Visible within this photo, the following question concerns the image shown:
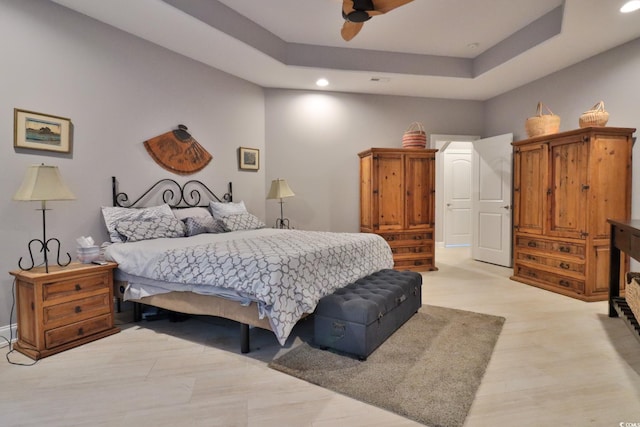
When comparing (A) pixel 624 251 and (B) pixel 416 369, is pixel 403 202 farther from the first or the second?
(B) pixel 416 369

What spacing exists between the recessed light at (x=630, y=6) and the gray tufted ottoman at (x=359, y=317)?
310cm

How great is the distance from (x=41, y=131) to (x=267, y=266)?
2.25 m

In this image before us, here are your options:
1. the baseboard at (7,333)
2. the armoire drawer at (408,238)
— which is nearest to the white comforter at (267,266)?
the baseboard at (7,333)

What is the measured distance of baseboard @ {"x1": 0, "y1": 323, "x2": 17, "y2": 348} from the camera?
2615mm

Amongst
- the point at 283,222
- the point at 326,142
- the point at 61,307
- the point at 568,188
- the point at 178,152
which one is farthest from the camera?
the point at 326,142

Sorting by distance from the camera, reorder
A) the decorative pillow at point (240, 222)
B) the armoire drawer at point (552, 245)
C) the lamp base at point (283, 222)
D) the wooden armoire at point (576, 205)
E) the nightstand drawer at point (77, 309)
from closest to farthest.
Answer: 1. the nightstand drawer at point (77, 309)
2. the wooden armoire at point (576, 205)
3. the armoire drawer at point (552, 245)
4. the decorative pillow at point (240, 222)
5. the lamp base at point (283, 222)

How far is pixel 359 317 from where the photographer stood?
2.27 m

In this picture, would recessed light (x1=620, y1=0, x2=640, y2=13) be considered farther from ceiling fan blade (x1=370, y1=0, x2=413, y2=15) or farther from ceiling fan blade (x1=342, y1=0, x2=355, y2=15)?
ceiling fan blade (x1=342, y1=0, x2=355, y2=15)

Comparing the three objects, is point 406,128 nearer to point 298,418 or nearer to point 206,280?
point 206,280

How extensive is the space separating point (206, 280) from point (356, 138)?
3.72 m

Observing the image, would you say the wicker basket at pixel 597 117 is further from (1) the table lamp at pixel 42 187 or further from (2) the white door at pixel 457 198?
(1) the table lamp at pixel 42 187

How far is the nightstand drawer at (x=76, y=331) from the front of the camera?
2426mm

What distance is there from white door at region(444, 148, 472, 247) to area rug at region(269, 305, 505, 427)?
452 centimetres

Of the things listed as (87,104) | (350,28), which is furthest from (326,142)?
(87,104)
